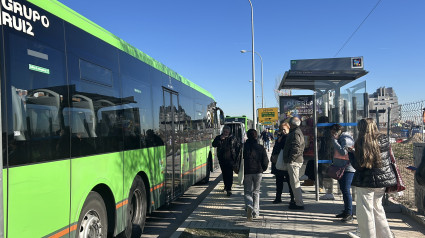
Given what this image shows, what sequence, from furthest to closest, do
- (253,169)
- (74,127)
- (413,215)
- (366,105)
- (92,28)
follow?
(366,105) → (253,169) → (413,215) → (92,28) → (74,127)

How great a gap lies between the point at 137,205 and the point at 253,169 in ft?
7.27

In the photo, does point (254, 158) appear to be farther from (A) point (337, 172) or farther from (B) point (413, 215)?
(B) point (413, 215)

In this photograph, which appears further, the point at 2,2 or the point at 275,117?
the point at 275,117

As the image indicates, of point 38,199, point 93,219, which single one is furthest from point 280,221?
point 38,199

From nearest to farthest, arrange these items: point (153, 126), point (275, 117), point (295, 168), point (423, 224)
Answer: point (423, 224) → point (153, 126) → point (295, 168) → point (275, 117)

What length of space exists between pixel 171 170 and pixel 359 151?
3.95 metres

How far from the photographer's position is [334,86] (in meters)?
8.37

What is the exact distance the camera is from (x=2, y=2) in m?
2.68

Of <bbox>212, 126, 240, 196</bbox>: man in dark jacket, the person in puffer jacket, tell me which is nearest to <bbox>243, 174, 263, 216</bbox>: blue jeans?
<bbox>212, 126, 240, 196</bbox>: man in dark jacket

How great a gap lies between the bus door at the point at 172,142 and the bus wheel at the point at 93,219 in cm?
255

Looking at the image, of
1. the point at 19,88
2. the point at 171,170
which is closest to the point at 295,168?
the point at 171,170

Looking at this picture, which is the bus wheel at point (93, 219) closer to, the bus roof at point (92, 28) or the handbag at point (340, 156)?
the bus roof at point (92, 28)

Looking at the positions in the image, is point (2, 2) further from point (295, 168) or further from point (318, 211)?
point (318, 211)

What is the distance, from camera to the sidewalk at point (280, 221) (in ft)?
17.6
